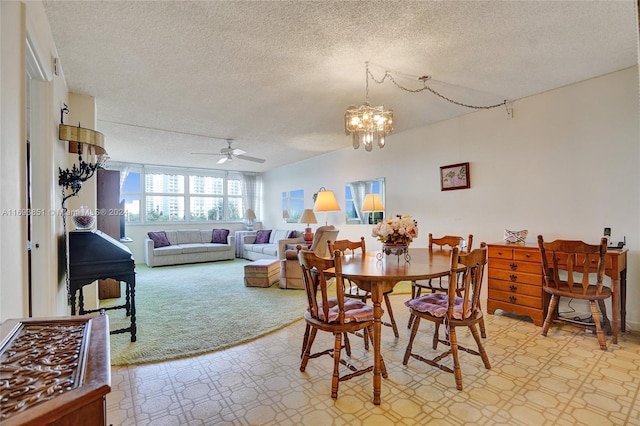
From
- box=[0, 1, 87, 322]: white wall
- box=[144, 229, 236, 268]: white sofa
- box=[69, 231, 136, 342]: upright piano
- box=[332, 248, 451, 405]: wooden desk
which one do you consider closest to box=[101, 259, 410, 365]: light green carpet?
box=[69, 231, 136, 342]: upright piano

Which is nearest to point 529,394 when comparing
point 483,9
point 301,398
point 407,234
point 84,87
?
point 407,234

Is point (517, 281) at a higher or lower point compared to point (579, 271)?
lower

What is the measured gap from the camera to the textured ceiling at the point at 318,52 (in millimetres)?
2049

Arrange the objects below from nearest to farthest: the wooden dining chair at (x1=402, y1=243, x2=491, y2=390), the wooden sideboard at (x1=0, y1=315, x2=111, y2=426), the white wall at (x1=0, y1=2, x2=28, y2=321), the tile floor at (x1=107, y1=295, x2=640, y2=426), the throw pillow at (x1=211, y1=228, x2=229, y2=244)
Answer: the wooden sideboard at (x1=0, y1=315, x2=111, y2=426), the white wall at (x1=0, y1=2, x2=28, y2=321), the tile floor at (x1=107, y1=295, x2=640, y2=426), the wooden dining chair at (x1=402, y1=243, x2=491, y2=390), the throw pillow at (x1=211, y1=228, x2=229, y2=244)

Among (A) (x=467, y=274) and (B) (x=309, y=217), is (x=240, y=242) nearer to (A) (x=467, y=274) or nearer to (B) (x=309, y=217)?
(B) (x=309, y=217)

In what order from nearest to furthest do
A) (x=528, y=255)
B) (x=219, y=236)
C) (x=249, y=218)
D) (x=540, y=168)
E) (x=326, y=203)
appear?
(x=528, y=255)
(x=540, y=168)
(x=326, y=203)
(x=219, y=236)
(x=249, y=218)

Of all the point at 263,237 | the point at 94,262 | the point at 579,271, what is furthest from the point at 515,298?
the point at 263,237

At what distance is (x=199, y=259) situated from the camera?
286 inches

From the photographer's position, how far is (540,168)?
3475 mm

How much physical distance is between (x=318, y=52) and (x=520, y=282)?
9.76 ft

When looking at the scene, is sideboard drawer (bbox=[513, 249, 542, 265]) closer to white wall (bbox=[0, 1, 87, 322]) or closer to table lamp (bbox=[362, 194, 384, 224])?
table lamp (bbox=[362, 194, 384, 224])

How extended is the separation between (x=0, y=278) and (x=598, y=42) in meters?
4.03

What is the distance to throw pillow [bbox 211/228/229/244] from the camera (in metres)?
7.88

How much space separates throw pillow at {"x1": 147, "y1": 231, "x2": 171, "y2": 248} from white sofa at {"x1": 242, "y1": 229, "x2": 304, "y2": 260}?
181 centimetres
